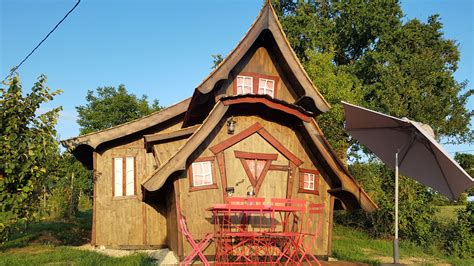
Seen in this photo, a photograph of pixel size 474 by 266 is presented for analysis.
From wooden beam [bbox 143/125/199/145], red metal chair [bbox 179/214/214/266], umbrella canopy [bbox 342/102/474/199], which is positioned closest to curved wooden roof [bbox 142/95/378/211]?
red metal chair [bbox 179/214/214/266]

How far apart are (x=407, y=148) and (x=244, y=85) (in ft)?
16.9

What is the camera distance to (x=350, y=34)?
31688 millimetres

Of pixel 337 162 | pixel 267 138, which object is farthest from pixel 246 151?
pixel 337 162

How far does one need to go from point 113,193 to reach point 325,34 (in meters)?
21.9

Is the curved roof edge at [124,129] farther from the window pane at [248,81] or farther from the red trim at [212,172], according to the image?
the red trim at [212,172]

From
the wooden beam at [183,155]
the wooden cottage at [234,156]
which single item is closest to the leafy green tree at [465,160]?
the wooden cottage at [234,156]

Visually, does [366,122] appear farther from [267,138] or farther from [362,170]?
[362,170]

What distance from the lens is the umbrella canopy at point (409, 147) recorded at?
24.5 ft

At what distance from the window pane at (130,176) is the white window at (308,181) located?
568 cm

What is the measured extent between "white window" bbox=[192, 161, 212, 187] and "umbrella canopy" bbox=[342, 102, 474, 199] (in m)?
3.62

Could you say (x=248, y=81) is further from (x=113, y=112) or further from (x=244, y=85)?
(x=113, y=112)

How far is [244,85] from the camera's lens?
40.3 ft

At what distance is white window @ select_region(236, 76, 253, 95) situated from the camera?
1222 centimetres

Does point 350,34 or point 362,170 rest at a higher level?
point 350,34
